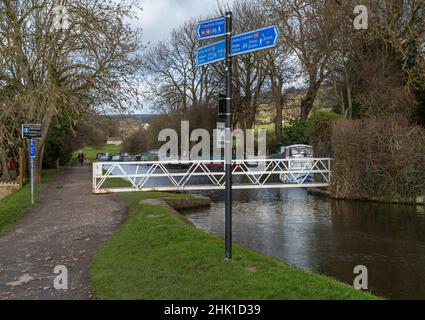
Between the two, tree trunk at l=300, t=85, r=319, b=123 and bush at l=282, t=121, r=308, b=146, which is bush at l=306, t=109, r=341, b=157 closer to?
bush at l=282, t=121, r=308, b=146

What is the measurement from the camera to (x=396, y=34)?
2703cm

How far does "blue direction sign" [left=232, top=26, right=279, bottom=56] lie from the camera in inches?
270

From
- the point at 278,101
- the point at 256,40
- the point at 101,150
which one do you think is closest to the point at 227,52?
the point at 256,40

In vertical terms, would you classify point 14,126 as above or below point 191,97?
below

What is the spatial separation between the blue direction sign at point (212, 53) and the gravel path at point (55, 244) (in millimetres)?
4045

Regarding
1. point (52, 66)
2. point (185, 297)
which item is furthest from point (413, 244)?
point (52, 66)

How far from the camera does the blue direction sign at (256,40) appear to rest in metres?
6.85

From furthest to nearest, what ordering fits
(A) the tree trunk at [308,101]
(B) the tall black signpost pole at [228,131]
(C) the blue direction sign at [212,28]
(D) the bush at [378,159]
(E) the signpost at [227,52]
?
(A) the tree trunk at [308,101] < (D) the bush at [378,159] < (C) the blue direction sign at [212,28] < (B) the tall black signpost pole at [228,131] < (E) the signpost at [227,52]

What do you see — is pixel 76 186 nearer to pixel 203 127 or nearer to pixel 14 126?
pixel 14 126

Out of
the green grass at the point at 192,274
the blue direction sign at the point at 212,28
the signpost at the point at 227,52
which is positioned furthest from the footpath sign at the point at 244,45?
the green grass at the point at 192,274

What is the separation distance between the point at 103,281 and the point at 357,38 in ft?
79.9

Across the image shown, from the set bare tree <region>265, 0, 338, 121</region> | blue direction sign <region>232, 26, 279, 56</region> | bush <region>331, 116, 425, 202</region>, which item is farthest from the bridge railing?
blue direction sign <region>232, 26, 279, 56</region>

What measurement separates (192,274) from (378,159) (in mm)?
16072

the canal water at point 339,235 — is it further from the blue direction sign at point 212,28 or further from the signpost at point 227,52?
the blue direction sign at point 212,28
